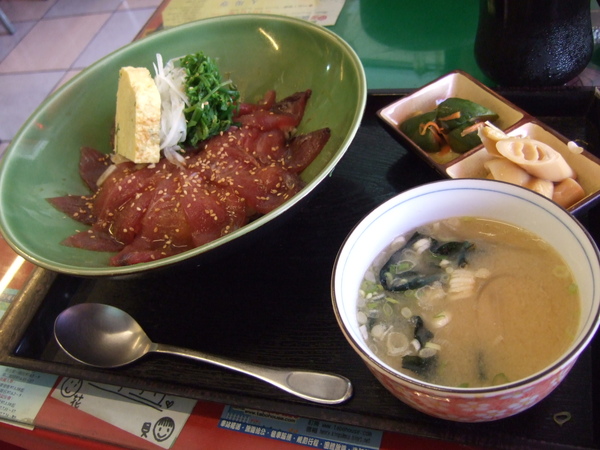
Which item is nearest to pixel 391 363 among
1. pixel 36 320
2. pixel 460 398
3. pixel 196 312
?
pixel 460 398

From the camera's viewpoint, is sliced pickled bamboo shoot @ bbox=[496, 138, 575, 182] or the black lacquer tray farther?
sliced pickled bamboo shoot @ bbox=[496, 138, 575, 182]

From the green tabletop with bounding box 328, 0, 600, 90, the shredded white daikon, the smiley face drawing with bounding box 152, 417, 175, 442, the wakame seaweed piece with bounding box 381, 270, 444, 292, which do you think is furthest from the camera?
the green tabletop with bounding box 328, 0, 600, 90

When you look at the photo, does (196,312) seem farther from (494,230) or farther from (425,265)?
(494,230)

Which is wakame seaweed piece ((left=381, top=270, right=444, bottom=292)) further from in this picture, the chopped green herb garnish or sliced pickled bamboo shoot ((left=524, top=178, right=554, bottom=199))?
the chopped green herb garnish

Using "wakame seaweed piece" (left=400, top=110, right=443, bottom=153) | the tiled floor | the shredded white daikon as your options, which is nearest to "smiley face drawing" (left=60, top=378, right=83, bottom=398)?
the shredded white daikon

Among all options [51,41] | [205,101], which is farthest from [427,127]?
[51,41]

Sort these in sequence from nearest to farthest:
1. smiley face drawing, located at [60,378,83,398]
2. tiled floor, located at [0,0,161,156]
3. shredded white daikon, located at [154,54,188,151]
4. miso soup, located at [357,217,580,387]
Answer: miso soup, located at [357,217,580,387], smiley face drawing, located at [60,378,83,398], shredded white daikon, located at [154,54,188,151], tiled floor, located at [0,0,161,156]

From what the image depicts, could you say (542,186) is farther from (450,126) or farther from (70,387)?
(70,387)
